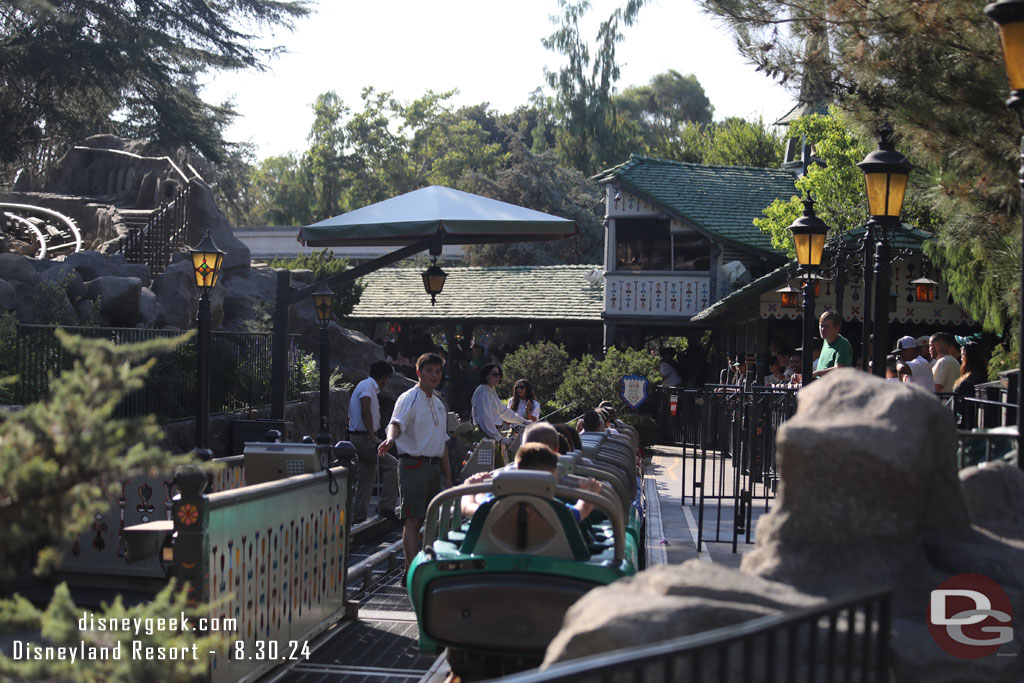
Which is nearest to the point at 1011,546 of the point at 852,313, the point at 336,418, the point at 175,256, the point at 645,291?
the point at 336,418

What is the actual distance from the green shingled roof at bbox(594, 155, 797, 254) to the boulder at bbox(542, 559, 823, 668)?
24.8m

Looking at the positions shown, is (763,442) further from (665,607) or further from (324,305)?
(665,607)

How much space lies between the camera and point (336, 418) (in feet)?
63.9

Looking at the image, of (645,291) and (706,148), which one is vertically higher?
(706,148)

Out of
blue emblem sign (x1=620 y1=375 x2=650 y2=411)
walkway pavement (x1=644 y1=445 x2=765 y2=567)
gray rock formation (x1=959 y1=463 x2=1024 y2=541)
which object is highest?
gray rock formation (x1=959 y1=463 x2=1024 y2=541)

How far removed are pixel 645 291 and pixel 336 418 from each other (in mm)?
11701

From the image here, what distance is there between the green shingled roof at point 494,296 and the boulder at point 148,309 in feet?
47.6

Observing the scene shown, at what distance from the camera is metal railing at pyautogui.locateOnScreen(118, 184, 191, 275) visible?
19.0m

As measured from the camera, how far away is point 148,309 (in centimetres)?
1630

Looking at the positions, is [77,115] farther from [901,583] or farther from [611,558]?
[901,583]

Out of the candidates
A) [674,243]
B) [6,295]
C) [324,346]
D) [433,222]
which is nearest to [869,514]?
[433,222]

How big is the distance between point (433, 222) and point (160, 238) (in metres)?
9.36

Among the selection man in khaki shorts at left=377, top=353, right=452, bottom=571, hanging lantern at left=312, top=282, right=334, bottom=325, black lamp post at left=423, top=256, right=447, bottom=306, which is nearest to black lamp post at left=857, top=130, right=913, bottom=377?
man in khaki shorts at left=377, top=353, right=452, bottom=571

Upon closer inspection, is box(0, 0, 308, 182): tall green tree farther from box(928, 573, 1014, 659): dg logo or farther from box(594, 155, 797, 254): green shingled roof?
box(928, 573, 1014, 659): dg logo
